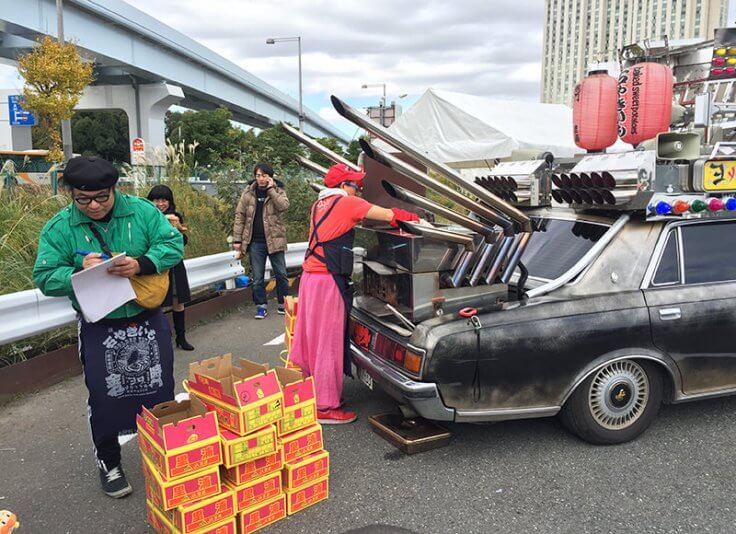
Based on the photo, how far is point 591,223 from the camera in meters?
4.16

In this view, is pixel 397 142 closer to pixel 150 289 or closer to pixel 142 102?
pixel 150 289

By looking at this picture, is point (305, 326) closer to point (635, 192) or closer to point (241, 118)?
point (635, 192)

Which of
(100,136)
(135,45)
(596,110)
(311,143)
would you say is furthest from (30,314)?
(100,136)

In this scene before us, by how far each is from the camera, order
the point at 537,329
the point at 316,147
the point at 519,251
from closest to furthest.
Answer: the point at 537,329, the point at 519,251, the point at 316,147

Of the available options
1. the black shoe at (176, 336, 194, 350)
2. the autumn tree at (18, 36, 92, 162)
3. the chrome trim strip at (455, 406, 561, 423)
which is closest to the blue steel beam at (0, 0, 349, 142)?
the autumn tree at (18, 36, 92, 162)

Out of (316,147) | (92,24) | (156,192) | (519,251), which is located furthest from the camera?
(92,24)

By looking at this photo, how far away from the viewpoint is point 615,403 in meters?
3.69

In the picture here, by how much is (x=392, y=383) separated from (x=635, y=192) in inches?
77.6

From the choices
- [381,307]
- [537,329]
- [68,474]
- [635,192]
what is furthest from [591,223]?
[68,474]

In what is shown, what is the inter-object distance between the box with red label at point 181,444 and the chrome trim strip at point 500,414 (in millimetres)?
1411

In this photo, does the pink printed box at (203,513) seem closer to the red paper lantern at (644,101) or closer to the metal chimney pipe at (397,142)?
the metal chimney pipe at (397,142)

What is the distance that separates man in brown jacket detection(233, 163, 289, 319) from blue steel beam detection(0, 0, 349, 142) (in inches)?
778

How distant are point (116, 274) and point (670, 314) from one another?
11.0 feet

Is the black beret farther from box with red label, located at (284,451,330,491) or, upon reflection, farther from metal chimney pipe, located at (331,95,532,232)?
box with red label, located at (284,451,330,491)
